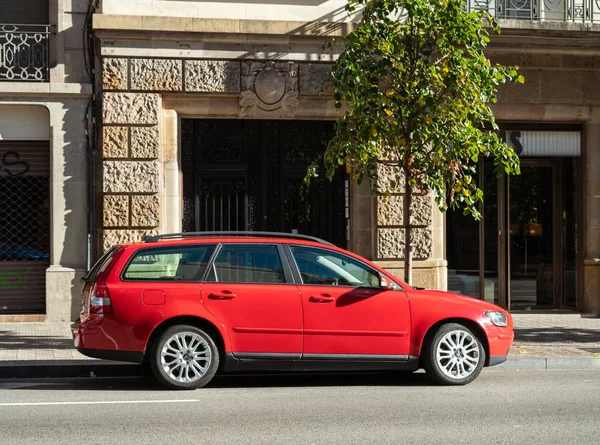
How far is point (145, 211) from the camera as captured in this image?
16328 millimetres

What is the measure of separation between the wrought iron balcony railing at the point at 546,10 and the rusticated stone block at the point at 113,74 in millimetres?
5942

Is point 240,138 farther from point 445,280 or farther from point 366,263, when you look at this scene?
point 366,263

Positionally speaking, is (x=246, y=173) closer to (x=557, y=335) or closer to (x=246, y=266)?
(x=557, y=335)

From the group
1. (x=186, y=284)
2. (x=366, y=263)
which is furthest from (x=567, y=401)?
(x=186, y=284)

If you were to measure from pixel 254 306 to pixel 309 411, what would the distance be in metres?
1.70

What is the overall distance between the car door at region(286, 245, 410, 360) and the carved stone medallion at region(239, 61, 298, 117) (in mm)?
6395

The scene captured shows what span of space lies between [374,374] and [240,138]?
6.39 metres

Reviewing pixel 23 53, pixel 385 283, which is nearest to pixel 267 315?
pixel 385 283

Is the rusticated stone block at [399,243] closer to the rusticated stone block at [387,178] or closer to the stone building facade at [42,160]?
the rusticated stone block at [387,178]

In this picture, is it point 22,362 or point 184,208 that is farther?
point 184,208

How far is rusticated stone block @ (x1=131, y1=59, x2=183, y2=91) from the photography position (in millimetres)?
16344

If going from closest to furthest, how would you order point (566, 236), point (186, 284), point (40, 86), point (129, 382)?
point (186, 284)
point (129, 382)
point (40, 86)
point (566, 236)

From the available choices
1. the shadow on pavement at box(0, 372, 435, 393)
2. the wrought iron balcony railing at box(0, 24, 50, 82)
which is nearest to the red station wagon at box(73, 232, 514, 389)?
the shadow on pavement at box(0, 372, 435, 393)

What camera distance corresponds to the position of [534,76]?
17.6 m
